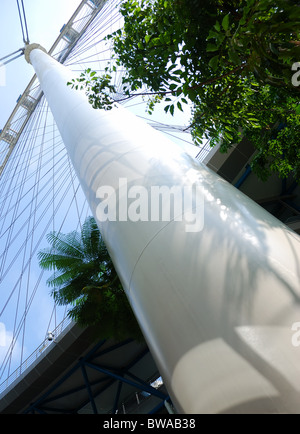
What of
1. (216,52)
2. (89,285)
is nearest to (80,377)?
(89,285)

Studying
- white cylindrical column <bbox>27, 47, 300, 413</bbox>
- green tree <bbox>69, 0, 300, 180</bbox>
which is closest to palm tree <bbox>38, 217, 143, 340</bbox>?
green tree <bbox>69, 0, 300, 180</bbox>

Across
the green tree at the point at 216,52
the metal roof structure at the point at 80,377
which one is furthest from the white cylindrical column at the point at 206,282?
the metal roof structure at the point at 80,377

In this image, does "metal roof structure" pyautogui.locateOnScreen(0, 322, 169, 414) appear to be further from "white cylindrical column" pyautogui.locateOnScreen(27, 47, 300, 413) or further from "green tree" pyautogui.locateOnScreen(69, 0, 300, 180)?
"white cylindrical column" pyautogui.locateOnScreen(27, 47, 300, 413)

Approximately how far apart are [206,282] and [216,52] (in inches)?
127

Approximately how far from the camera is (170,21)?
12.1ft

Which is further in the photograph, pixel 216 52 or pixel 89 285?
pixel 89 285

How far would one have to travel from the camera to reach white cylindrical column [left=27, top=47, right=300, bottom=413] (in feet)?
4.97

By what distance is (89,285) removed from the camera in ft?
34.3

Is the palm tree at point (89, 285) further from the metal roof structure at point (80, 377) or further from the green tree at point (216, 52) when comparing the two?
the green tree at point (216, 52)

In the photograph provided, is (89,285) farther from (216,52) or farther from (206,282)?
(206,282)

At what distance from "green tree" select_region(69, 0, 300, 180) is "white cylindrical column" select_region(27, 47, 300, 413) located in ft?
3.43

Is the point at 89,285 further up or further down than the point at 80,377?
further up

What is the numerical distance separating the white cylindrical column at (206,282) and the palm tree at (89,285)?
741cm

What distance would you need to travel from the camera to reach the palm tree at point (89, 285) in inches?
398
